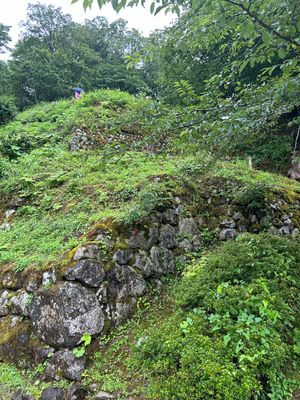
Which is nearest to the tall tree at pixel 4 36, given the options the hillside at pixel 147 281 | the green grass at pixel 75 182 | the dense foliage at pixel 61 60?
the dense foliage at pixel 61 60

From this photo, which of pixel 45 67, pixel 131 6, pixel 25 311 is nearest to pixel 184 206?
pixel 25 311

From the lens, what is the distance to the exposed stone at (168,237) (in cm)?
469

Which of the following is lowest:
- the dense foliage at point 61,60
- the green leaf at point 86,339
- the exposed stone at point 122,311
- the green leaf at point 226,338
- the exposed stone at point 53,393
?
the exposed stone at point 53,393

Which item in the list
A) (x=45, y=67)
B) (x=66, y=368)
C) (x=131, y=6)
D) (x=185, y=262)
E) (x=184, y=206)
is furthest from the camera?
(x=45, y=67)

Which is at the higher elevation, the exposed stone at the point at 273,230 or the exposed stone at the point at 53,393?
the exposed stone at the point at 273,230

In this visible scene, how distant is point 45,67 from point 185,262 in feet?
48.9

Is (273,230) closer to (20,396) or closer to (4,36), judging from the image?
(20,396)

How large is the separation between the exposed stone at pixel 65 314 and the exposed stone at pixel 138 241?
97cm

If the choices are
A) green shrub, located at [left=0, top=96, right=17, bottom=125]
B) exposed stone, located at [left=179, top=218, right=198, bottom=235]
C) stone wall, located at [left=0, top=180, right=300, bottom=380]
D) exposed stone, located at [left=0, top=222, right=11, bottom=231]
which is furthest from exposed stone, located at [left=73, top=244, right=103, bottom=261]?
green shrub, located at [left=0, top=96, right=17, bottom=125]

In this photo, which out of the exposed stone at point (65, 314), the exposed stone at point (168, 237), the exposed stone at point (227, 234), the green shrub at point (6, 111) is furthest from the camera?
the green shrub at point (6, 111)

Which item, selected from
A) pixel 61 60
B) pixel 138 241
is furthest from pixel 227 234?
pixel 61 60

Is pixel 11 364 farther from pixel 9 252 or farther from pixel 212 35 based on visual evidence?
pixel 212 35

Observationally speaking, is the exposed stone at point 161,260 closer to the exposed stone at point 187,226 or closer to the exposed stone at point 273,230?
the exposed stone at point 187,226

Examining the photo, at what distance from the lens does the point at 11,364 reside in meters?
3.49
